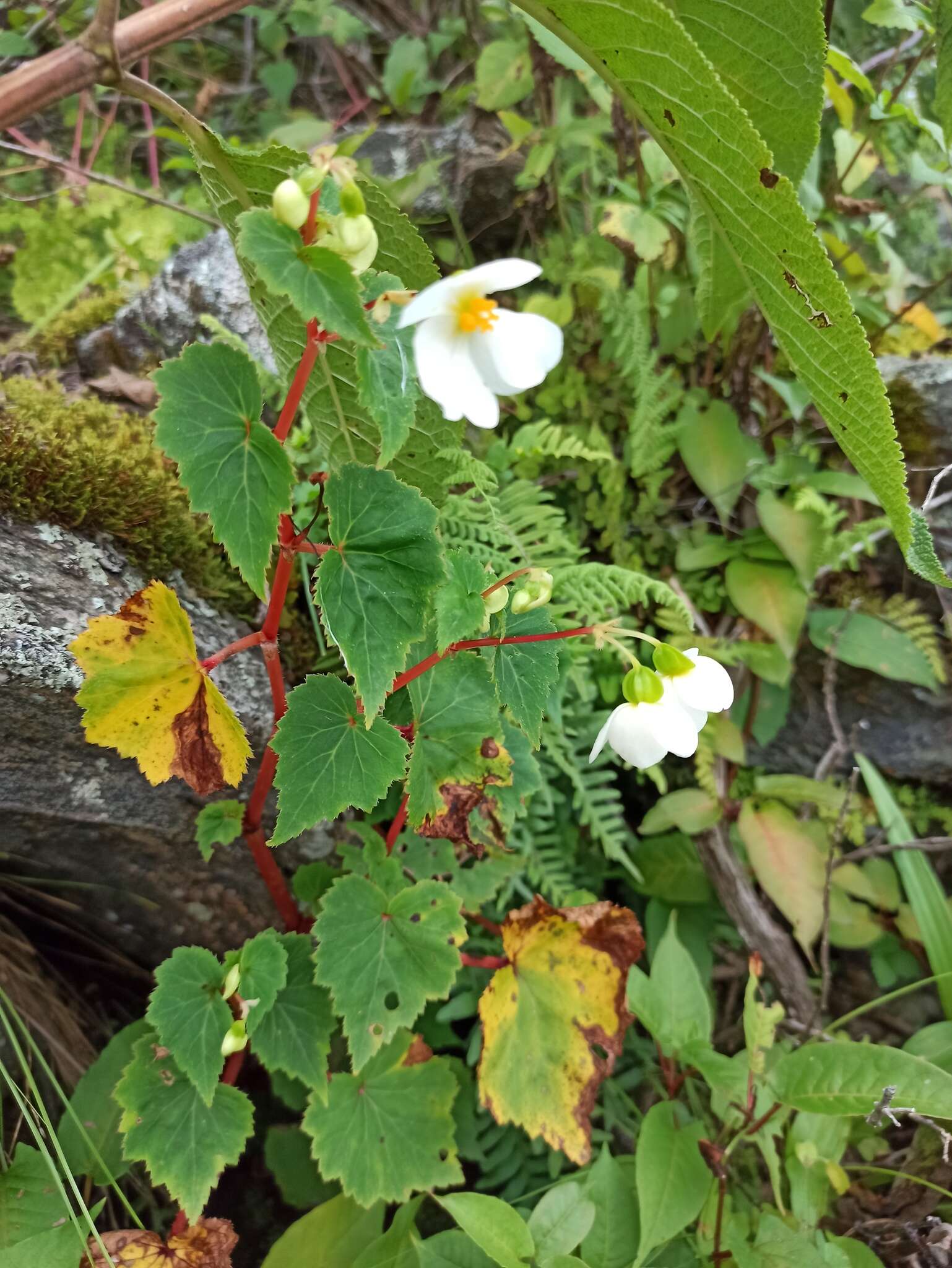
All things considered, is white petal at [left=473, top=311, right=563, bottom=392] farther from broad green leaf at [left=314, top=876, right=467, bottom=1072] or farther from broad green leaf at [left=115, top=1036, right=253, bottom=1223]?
broad green leaf at [left=115, top=1036, right=253, bottom=1223]

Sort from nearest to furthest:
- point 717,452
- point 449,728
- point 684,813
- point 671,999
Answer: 1. point 449,728
2. point 671,999
3. point 684,813
4. point 717,452

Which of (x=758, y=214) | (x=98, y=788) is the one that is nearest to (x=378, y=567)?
(x=758, y=214)

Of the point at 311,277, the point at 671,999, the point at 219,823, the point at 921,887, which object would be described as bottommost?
the point at 921,887

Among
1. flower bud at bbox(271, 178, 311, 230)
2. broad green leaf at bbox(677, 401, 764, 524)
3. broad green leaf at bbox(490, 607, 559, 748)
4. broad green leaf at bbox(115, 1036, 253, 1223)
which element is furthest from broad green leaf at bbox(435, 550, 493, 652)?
broad green leaf at bbox(677, 401, 764, 524)

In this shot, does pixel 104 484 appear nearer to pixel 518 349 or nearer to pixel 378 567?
pixel 378 567

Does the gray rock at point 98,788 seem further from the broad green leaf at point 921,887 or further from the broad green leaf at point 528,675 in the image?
the broad green leaf at point 921,887
